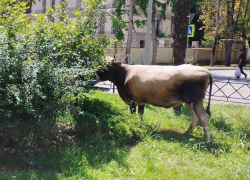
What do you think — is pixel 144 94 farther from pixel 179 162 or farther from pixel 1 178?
pixel 1 178

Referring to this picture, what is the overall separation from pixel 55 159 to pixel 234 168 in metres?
2.76

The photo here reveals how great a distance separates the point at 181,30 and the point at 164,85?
3.30 meters

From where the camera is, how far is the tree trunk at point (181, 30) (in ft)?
34.1

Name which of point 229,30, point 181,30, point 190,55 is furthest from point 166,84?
point 229,30

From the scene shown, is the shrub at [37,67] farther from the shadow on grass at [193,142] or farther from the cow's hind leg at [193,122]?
the cow's hind leg at [193,122]

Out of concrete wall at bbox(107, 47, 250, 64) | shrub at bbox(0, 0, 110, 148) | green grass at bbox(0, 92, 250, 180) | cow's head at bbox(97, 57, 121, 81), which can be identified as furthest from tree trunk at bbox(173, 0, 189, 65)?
concrete wall at bbox(107, 47, 250, 64)

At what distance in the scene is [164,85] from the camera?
298 inches

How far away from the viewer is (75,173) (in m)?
5.44

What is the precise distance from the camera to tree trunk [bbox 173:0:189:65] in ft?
34.1

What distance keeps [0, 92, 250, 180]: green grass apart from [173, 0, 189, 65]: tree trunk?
2.77m

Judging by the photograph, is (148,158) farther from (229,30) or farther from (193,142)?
(229,30)

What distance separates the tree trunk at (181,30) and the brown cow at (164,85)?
8.23ft

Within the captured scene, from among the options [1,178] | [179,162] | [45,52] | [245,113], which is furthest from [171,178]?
[245,113]

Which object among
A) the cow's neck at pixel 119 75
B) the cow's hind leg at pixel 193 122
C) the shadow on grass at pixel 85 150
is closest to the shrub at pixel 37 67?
the shadow on grass at pixel 85 150
